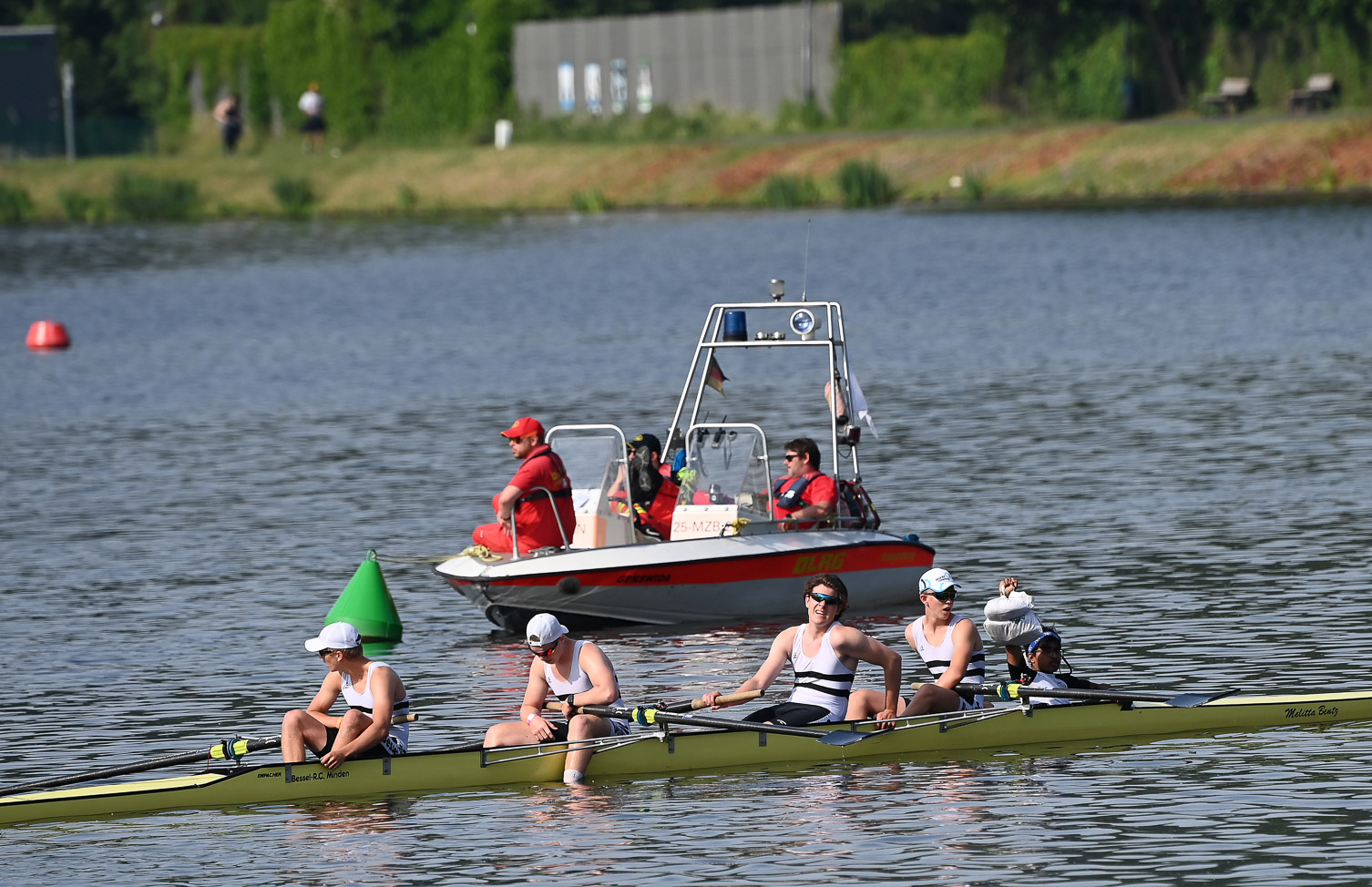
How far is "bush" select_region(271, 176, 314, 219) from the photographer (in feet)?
286

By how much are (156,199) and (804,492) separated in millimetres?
70114

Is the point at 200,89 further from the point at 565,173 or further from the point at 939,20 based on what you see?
the point at 939,20

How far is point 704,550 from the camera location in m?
23.0

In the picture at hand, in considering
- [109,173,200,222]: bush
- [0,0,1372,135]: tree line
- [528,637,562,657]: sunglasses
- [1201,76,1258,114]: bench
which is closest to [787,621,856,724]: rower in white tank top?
[528,637,562,657]: sunglasses

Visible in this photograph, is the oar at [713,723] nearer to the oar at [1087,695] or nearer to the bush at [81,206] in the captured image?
the oar at [1087,695]

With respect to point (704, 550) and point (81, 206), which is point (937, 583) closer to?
point (704, 550)

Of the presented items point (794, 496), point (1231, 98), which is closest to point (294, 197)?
point (1231, 98)

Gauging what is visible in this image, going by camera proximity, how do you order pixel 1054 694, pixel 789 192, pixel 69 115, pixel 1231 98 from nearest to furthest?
pixel 1054 694 < pixel 1231 98 < pixel 789 192 < pixel 69 115

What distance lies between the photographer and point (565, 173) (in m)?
84.8

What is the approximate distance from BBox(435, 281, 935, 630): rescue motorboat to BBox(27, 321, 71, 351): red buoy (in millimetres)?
32877

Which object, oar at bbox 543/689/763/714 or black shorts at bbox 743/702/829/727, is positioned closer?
oar at bbox 543/689/763/714

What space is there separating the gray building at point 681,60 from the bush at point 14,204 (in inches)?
780

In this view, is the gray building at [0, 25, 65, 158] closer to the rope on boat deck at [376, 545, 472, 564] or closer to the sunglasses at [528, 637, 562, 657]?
the rope on boat deck at [376, 545, 472, 564]

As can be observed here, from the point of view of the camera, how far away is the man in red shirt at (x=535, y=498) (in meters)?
22.7
